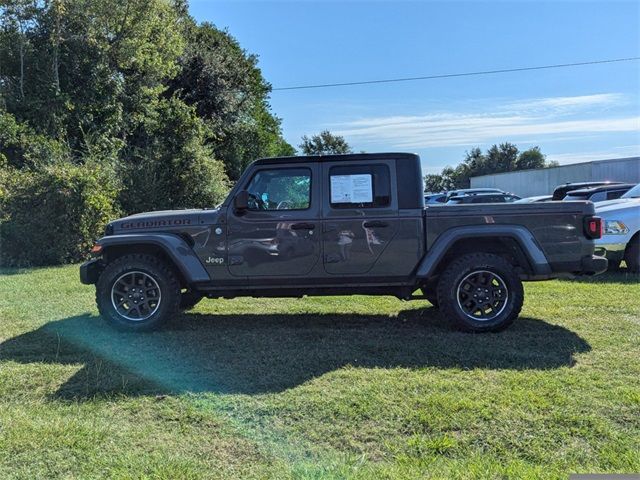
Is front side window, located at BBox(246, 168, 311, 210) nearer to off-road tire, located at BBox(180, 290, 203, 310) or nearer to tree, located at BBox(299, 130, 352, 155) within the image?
off-road tire, located at BBox(180, 290, 203, 310)

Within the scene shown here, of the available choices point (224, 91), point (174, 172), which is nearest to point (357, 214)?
point (174, 172)

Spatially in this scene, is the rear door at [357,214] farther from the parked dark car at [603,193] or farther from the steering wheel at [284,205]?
the parked dark car at [603,193]

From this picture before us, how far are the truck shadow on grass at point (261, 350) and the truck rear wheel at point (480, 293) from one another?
17cm

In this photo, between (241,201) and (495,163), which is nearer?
(241,201)

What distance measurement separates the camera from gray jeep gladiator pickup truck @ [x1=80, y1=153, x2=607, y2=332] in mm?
5707

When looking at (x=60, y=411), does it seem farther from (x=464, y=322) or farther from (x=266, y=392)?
(x=464, y=322)

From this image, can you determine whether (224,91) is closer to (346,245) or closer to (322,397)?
(346,245)

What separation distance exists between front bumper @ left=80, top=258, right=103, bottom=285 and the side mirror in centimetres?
180

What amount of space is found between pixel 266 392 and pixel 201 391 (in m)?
0.51

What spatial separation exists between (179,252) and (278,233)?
110 cm

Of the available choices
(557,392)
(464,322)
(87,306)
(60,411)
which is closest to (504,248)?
(464,322)

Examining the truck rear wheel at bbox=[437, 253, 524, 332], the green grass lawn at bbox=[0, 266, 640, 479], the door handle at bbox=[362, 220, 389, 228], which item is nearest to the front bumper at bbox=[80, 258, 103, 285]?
the green grass lawn at bbox=[0, 266, 640, 479]

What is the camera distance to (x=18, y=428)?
3.56 m

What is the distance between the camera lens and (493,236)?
18.7 feet
